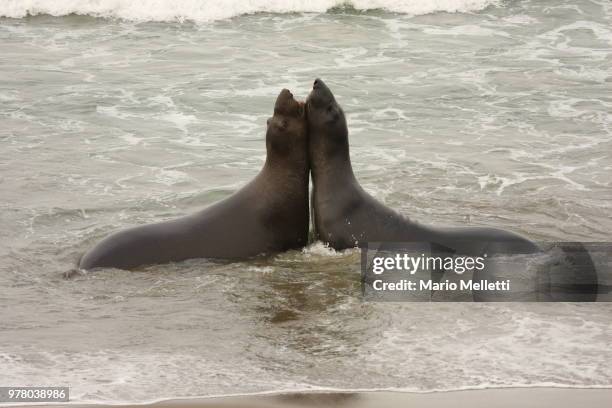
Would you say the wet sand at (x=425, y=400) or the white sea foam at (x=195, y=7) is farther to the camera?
the white sea foam at (x=195, y=7)

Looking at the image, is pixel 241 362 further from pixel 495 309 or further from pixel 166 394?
pixel 495 309

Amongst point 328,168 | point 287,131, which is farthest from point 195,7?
point 328,168

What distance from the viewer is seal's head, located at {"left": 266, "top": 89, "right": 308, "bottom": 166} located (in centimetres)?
824

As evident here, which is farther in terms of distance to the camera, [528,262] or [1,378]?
[528,262]

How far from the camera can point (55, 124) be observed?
13352 millimetres

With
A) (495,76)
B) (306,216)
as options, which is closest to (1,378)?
(306,216)

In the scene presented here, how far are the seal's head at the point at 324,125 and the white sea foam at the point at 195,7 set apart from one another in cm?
1417

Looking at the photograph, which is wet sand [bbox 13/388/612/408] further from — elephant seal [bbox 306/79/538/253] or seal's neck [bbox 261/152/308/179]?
seal's neck [bbox 261/152/308/179]

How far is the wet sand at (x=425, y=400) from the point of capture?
18.2ft

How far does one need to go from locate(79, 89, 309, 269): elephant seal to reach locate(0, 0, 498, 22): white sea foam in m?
14.2

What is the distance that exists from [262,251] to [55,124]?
602 centimetres

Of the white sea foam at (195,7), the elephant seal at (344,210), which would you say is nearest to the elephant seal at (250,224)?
the elephant seal at (344,210)

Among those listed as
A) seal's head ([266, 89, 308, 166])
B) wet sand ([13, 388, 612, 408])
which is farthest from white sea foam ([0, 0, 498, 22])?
wet sand ([13, 388, 612, 408])

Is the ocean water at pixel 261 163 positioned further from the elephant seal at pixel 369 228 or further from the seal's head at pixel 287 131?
the seal's head at pixel 287 131
